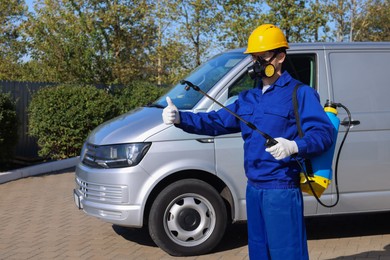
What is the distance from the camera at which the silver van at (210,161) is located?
5.91 meters

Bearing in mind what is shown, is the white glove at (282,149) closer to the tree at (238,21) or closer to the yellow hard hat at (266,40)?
the yellow hard hat at (266,40)

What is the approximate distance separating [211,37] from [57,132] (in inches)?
493

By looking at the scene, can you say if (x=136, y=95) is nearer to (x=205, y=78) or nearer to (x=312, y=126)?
(x=205, y=78)

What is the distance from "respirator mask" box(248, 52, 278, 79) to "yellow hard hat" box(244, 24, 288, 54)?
0.06 meters

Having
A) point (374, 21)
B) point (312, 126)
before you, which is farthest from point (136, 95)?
point (374, 21)

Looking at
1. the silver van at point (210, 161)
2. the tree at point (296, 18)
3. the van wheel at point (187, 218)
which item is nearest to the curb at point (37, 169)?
the silver van at point (210, 161)

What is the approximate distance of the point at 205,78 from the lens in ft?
21.5

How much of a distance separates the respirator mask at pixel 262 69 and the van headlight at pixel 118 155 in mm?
2352

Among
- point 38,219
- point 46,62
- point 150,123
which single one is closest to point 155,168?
point 150,123

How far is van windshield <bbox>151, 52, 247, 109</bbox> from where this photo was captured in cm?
631

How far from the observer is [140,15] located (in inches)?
1010

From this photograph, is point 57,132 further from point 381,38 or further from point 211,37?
point 381,38

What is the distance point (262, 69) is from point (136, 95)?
14.4 metres

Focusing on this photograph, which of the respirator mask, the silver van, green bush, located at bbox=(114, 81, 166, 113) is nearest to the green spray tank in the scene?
the respirator mask
